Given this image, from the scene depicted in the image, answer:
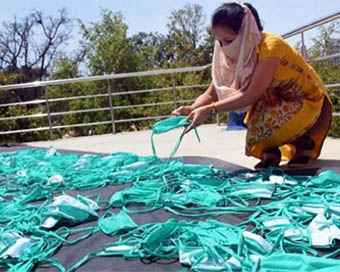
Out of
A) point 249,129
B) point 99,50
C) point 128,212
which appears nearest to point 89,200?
point 128,212

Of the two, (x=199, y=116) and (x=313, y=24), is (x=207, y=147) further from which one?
(x=199, y=116)

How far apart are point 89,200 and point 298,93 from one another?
40.0 inches

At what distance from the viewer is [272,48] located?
6.27 feet

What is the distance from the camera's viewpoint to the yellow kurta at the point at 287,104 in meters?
1.98

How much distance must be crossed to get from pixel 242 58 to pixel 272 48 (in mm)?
128

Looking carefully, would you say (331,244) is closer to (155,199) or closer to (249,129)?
(155,199)

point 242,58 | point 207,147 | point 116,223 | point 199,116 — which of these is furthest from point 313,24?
point 116,223

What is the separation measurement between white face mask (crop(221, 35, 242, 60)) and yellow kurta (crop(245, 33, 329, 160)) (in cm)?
10

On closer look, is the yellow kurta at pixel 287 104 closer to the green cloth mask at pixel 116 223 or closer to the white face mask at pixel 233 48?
the white face mask at pixel 233 48

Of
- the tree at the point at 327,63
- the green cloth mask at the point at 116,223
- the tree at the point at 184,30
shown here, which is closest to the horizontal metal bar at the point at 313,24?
the tree at the point at 327,63

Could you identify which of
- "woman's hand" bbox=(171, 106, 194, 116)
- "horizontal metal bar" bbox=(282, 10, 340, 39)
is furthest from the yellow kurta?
"horizontal metal bar" bbox=(282, 10, 340, 39)

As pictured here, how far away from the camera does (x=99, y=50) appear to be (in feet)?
39.8

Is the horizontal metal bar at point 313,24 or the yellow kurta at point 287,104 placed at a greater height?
the horizontal metal bar at point 313,24

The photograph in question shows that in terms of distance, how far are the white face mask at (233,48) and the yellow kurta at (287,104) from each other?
0.10 m
